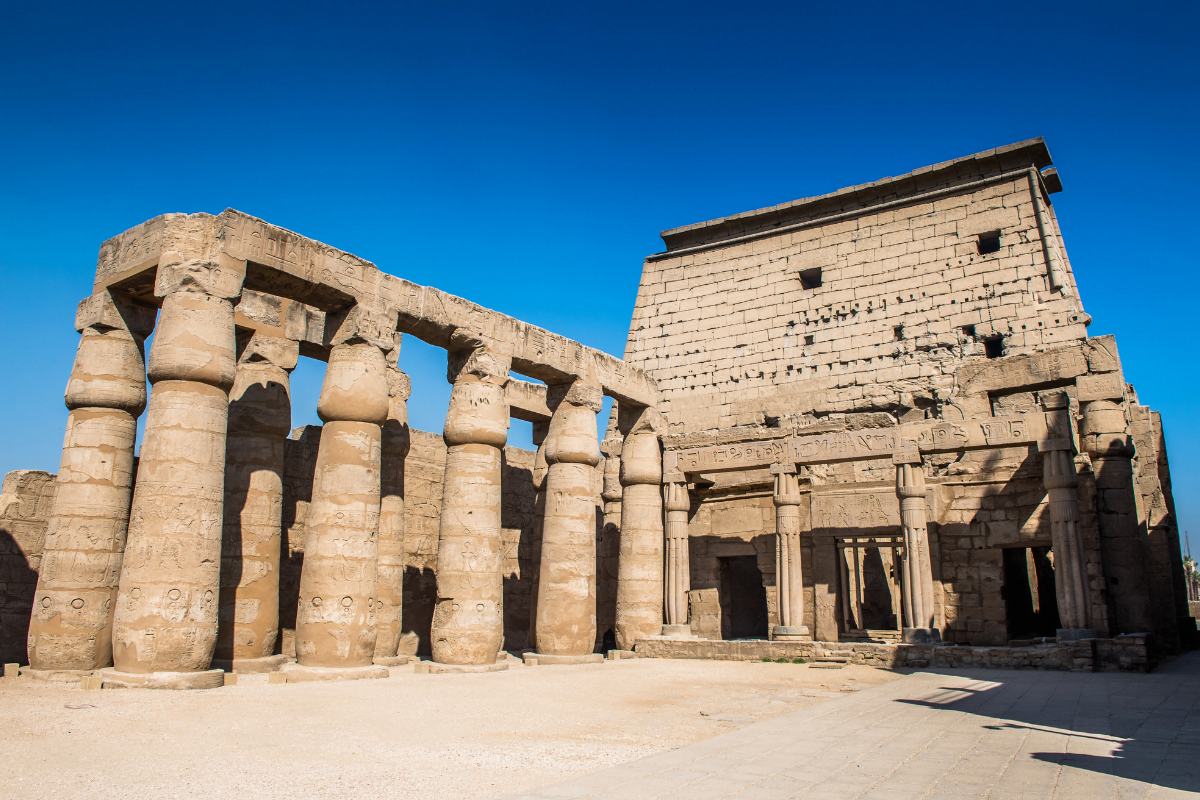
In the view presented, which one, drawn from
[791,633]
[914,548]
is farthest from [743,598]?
[914,548]

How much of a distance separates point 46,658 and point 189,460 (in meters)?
3.04

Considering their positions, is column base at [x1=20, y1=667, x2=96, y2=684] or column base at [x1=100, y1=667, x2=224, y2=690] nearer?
column base at [x1=100, y1=667, x2=224, y2=690]

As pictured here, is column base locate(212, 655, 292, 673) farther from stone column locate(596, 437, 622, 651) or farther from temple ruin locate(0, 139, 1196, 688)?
stone column locate(596, 437, 622, 651)

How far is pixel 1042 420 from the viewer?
1357cm

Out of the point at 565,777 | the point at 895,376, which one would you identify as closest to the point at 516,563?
the point at 895,376

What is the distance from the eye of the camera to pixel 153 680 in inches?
334

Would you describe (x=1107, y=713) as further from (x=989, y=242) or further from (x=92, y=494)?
(x=989, y=242)

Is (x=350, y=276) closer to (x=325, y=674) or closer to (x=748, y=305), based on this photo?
(x=325, y=674)

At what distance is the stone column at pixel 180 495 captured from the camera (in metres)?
8.73

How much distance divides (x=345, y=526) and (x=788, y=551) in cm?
832

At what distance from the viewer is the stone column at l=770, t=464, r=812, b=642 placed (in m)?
15.0

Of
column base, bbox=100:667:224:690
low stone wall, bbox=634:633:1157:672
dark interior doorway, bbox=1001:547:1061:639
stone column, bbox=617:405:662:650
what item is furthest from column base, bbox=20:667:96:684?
dark interior doorway, bbox=1001:547:1061:639

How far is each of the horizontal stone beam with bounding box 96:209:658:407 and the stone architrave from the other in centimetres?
371

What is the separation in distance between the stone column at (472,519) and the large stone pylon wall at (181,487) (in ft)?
11.8
